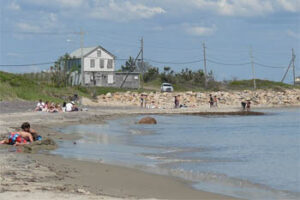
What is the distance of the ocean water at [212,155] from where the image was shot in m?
12.4

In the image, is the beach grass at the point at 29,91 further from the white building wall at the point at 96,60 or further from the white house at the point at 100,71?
the white building wall at the point at 96,60

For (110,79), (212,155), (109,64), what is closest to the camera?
(212,155)

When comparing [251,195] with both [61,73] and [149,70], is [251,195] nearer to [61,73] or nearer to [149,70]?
[61,73]

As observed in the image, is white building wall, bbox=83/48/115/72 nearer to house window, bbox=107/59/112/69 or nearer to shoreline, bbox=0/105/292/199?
house window, bbox=107/59/112/69

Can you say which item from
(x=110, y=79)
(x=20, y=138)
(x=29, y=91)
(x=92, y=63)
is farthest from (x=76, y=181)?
(x=92, y=63)

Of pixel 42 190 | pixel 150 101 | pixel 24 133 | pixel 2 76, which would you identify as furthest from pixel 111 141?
pixel 150 101

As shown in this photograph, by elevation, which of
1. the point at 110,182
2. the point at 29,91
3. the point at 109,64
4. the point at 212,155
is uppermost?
the point at 109,64

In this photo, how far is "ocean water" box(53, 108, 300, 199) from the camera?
12430mm

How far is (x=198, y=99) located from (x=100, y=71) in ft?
61.7

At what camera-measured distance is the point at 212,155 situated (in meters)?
18.4

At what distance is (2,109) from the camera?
3428 cm

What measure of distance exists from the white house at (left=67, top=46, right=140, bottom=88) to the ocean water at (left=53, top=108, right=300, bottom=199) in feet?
146

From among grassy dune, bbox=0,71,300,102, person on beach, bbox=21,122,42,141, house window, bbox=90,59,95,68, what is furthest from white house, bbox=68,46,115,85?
person on beach, bbox=21,122,42,141

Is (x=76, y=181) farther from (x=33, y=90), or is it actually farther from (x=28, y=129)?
(x=33, y=90)
